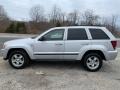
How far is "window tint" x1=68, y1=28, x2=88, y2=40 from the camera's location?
779cm

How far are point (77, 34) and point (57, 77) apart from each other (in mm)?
1927

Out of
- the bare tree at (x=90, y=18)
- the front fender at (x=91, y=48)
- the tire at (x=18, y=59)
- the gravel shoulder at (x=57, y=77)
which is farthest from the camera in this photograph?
the bare tree at (x=90, y=18)

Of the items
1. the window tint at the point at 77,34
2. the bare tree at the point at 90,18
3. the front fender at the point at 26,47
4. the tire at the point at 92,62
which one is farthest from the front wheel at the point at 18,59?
the bare tree at the point at 90,18

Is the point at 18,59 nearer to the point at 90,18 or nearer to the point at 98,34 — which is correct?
the point at 98,34

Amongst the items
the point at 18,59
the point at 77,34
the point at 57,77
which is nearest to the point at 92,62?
the point at 77,34

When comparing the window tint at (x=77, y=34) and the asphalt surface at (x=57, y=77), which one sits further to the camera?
the window tint at (x=77, y=34)

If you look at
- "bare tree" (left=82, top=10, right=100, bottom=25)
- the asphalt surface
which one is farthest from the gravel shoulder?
"bare tree" (left=82, top=10, right=100, bottom=25)

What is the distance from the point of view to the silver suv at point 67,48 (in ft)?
25.2

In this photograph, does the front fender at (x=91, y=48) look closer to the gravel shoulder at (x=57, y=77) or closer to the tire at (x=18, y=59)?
the gravel shoulder at (x=57, y=77)

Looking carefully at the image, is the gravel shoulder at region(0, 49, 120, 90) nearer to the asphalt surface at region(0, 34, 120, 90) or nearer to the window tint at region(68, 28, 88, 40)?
the asphalt surface at region(0, 34, 120, 90)

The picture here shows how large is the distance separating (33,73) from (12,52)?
1233 millimetres

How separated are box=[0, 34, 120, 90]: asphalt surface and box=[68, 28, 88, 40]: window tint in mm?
1193

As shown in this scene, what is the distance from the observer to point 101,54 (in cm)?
782

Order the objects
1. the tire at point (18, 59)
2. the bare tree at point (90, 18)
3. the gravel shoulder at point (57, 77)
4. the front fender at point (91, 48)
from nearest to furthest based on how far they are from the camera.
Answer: the gravel shoulder at point (57, 77) < the front fender at point (91, 48) < the tire at point (18, 59) < the bare tree at point (90, 18)
